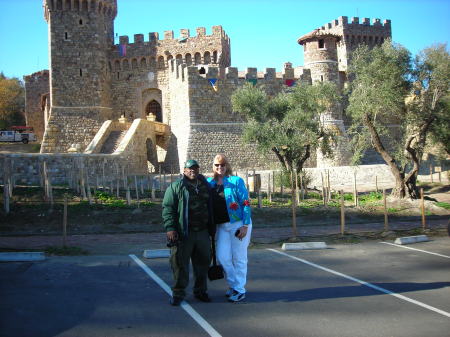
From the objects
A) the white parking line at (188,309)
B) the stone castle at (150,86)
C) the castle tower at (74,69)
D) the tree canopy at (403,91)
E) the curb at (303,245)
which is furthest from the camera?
the castle tower at (74,69)

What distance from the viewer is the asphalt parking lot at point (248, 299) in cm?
450

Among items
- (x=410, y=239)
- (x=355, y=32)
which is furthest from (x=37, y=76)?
(x=410, y=239)

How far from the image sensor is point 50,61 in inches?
1067

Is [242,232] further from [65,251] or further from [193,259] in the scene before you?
[65,251]

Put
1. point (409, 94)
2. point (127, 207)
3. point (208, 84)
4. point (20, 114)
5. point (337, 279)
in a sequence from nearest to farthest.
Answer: point (337, 279) < point (127, 207) < point (409, 94) < point (208, 84) < point (20, 114)

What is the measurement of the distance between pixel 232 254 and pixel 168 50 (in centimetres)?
2626

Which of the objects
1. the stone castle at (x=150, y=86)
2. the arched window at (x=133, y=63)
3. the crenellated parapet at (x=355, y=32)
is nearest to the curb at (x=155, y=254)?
the stone castle at (x=150, y=86)

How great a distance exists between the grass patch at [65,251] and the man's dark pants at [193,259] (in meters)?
3.38

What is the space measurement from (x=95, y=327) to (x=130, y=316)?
0.40 meters

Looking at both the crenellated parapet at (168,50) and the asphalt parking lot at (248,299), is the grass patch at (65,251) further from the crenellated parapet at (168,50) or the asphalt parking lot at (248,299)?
the crenellated parapet at (168,50)

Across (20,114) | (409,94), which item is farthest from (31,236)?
(20,114)

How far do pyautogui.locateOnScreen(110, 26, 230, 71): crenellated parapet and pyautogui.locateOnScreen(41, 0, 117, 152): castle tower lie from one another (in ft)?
7.54

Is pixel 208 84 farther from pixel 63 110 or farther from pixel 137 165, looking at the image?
pixel 63 110

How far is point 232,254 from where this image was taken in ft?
18.0
